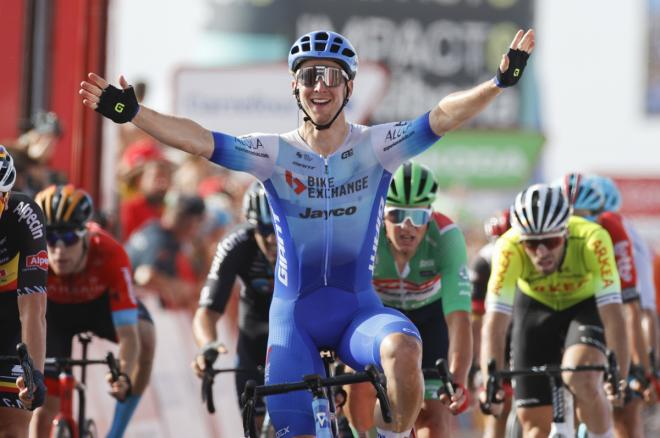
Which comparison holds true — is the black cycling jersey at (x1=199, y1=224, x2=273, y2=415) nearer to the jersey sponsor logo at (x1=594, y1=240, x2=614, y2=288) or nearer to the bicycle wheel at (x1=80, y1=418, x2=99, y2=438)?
the bicycle wheel at (x1=80, y1=418, x2=99, y2=438)

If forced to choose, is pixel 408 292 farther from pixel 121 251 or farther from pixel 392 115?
pixel 392 115

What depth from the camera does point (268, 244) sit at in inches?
406

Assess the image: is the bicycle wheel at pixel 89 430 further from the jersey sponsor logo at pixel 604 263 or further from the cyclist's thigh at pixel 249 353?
the jersey sponsor logo at pixel 604 263

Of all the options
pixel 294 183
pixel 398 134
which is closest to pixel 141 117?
pixel 294 183

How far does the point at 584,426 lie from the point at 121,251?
3363 millimetres

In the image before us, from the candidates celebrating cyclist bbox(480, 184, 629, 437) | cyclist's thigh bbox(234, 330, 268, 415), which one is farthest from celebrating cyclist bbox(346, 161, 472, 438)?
cyclist's thigh bbox(234, 330, 268, 415)

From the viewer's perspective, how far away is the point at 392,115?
4684 cm

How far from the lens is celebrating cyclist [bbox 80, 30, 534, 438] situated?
7809 millimetres

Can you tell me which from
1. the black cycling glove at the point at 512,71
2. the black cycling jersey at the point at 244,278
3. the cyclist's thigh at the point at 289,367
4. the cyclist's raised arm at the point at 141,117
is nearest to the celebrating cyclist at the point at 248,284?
the black cycling jersey at the point at 244,278

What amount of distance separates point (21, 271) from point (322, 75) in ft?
6.19

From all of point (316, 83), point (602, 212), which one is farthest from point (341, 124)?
point (602, 212)

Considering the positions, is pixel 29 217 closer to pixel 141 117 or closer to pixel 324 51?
pixel 141 117

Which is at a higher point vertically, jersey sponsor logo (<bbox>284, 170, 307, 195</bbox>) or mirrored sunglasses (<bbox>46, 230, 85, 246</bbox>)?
jersey sponsor logo (<bbox>284, 170, 307, 195</bbox>)

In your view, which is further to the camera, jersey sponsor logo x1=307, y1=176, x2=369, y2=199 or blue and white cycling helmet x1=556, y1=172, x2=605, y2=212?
blue and white cycling helmet x1=556, y1=172, x2=605, y2=212
